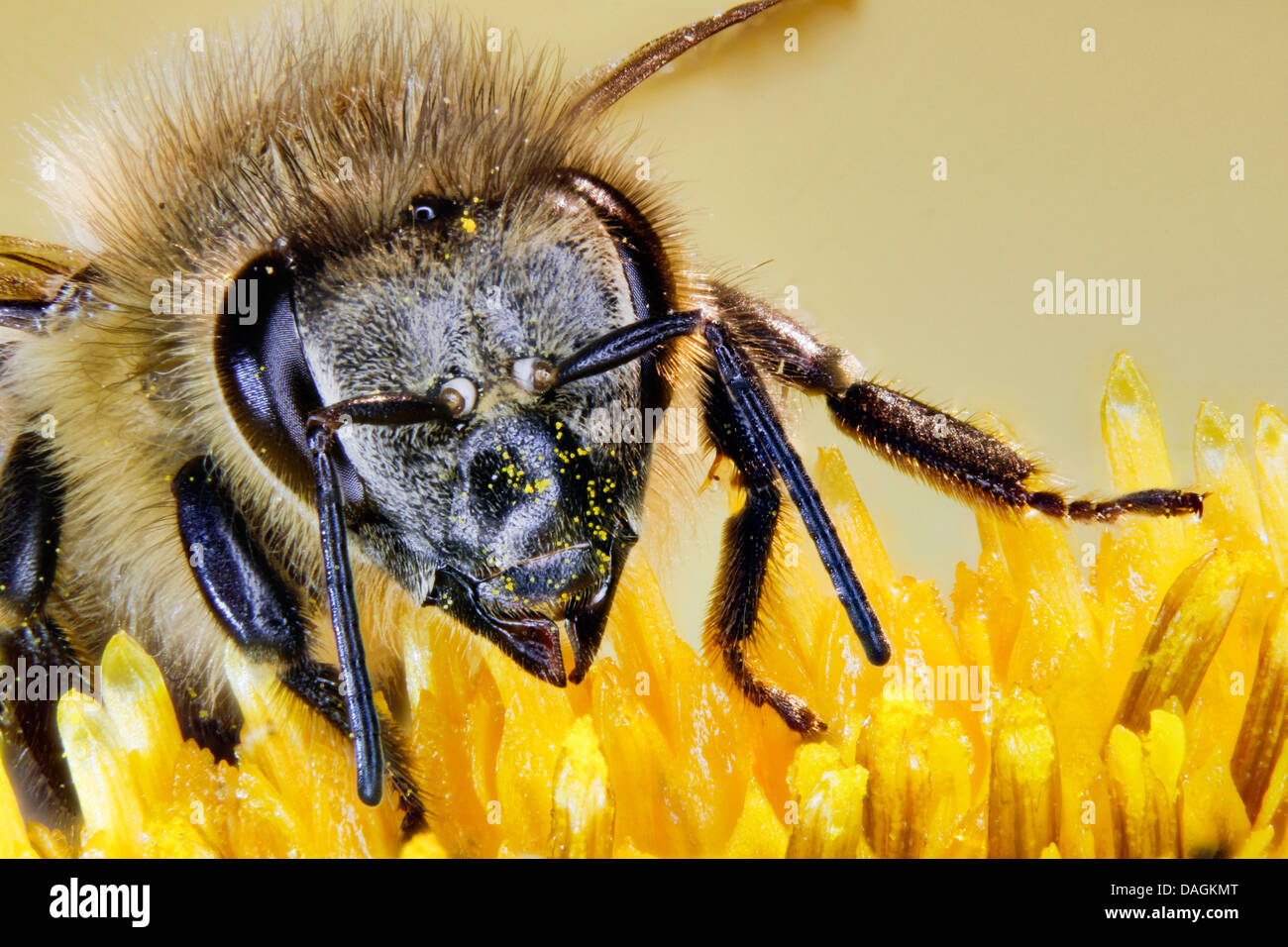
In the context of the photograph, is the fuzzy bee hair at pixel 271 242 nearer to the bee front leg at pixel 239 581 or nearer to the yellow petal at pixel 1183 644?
the bee front leg at pixel 239 581

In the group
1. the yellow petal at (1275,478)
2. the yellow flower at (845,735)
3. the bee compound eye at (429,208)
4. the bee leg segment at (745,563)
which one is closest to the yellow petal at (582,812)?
the yellow flower at (845,735)

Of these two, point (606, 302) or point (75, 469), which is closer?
point (606, 302)

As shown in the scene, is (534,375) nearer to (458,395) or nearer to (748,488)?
(458,395)

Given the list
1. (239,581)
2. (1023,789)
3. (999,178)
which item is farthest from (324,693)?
(999,178)

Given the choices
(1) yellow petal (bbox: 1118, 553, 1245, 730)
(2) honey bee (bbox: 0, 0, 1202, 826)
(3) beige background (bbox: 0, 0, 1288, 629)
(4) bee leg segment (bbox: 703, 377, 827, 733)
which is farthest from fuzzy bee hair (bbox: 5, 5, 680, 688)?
(3) beige background (bbox: 0, 0, 1288, 629)

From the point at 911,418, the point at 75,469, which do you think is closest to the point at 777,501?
the point at 911,418

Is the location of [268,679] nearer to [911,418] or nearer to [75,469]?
[75,469]
